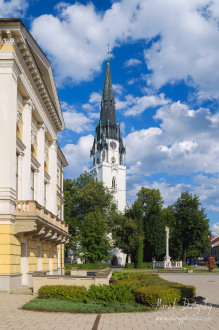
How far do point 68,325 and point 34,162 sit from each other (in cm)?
1660

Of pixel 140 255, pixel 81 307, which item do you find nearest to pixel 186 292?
pixel 81 307

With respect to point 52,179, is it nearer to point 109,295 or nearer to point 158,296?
→ point 109,295

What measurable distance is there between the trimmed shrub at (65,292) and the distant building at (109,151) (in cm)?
9449

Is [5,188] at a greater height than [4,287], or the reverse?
[5,188]

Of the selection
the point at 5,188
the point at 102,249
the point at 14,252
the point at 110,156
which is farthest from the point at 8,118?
the point at 110,156

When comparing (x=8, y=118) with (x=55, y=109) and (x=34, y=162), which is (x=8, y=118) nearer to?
(x=34, y=162)

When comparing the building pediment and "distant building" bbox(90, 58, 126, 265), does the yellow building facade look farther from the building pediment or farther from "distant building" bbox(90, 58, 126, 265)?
"distant building" bbox(90, 58, 126, 265)

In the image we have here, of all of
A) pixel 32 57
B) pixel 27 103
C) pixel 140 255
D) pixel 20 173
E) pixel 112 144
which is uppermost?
pixel 112 144

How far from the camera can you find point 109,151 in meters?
114

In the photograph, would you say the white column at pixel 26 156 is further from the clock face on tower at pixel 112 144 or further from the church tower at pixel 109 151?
the clock face on tower at pixel 112 144

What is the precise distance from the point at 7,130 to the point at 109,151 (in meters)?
95.3

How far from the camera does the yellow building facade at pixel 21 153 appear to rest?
1853cm

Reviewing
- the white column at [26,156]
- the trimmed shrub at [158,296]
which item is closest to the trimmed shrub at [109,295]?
the trimmed shrub at [158,296]

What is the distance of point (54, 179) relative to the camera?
33938 millimetres
